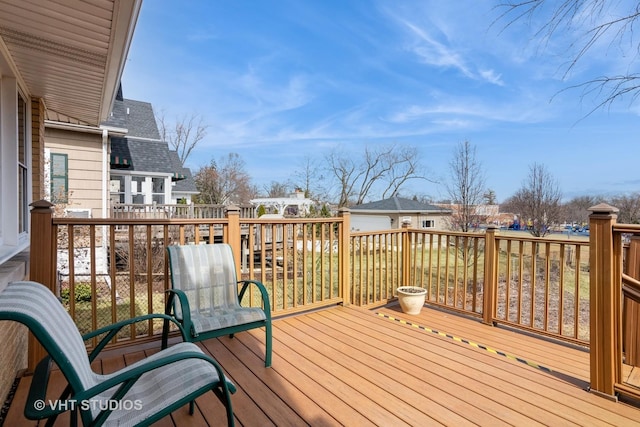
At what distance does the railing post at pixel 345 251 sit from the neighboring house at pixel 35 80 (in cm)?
284

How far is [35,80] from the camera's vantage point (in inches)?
144

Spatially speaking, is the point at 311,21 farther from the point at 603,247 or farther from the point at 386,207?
the point at 603,247

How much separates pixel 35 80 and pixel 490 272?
5626 mm

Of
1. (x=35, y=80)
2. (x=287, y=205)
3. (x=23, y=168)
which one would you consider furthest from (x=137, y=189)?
(x=35, y=80)

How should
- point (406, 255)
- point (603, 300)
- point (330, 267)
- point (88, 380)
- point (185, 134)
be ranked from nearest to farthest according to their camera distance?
point (88, 380)
point (603, 300)
point (330, 267)
point (406, 255)
point (185, 134)

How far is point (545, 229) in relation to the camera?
9.23 metres

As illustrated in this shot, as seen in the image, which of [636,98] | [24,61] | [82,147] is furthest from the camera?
[82,147]

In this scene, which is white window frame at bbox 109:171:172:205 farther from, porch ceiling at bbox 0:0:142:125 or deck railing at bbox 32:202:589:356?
porch ceiling at bbox 0:0:142:125

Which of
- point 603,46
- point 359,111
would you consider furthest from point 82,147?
point 359,111

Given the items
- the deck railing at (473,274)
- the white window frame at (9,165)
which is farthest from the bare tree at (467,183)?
the white window frame at (9,165)

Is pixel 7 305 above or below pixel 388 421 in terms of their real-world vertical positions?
above

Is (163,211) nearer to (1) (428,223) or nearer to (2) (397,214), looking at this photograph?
(2) (397,214)

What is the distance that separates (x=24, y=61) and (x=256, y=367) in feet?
11.5

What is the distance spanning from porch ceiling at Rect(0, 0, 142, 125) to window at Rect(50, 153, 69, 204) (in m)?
4.63
